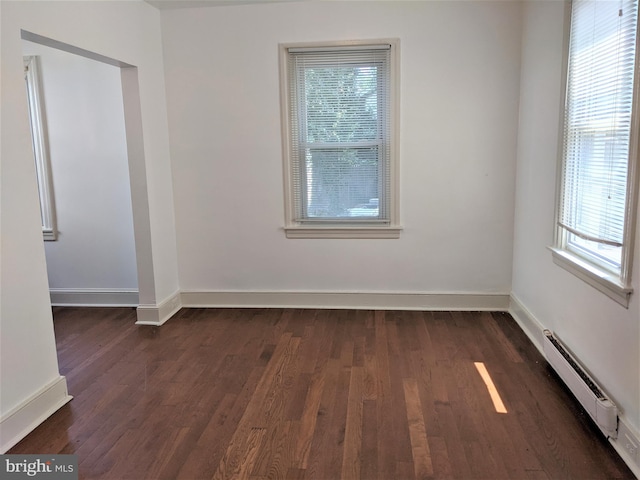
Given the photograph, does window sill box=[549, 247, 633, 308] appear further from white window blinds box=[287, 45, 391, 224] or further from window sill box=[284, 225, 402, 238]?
white window blinds box=[287, 45, 391, 224]

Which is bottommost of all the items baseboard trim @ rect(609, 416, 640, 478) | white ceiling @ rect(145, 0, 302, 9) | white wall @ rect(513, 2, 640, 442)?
baseboard trim @ rect(609, 416, 640, 478)

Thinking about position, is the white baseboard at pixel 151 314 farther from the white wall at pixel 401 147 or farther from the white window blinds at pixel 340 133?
the white window blinds at pixel 340 133

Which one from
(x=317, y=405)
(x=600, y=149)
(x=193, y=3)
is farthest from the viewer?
(x=193, y=3)

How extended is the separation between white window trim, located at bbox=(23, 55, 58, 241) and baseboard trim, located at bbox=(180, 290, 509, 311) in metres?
1.37

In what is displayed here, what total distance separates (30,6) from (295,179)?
2.27 m

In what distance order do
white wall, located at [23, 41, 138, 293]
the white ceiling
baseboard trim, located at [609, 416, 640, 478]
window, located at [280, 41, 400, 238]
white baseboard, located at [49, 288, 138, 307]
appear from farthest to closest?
1. white baseboard, located at [49, 288, 138, 307]
2. white wall, located at [23, 41, 138, 293]
3. window, located at [280, 41, 400, 238]
4. the white ceiling
5. baseboard trim, located at [609, 416, 640, 478]

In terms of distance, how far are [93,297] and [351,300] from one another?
7.83 feet

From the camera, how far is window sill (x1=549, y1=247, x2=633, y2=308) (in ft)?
7.43

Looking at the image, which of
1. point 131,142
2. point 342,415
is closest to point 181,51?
point 131,142

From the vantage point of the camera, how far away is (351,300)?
14.5 ft

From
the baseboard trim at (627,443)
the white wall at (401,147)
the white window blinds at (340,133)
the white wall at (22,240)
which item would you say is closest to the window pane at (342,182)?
the white window blinds at (340,133)

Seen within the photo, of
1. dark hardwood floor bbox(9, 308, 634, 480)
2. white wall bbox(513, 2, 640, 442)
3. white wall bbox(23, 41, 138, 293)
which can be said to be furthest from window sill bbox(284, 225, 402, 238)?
white wall bbox(23, 41, 138, 293)

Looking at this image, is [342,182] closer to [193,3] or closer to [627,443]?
[193,3]

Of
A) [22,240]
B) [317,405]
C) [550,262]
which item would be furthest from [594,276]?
[22,240]
